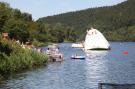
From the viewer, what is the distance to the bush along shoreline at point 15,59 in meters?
61.2

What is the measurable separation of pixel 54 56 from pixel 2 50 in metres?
32.0

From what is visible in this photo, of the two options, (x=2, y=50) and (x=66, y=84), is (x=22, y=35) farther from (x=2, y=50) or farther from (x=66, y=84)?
(x=66, y=84)

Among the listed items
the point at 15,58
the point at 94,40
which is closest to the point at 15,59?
the point at 15,58

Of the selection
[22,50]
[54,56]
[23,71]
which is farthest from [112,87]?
[54,56]

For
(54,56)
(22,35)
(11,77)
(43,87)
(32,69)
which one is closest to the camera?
(43,87)

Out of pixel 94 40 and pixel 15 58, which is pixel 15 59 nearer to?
pixel 15 58

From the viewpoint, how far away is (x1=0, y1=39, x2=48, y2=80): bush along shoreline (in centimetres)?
6116

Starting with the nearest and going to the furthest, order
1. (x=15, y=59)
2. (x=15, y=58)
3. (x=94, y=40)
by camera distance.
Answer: (x=15, y=59) → (x=15, y=58) → (x=94, y=40)

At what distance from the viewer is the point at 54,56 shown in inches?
3900

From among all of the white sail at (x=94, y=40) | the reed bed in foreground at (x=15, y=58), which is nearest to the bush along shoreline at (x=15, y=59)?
the reed bed in foreground at (x=15, y=58)

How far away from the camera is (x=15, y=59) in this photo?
2589 inches

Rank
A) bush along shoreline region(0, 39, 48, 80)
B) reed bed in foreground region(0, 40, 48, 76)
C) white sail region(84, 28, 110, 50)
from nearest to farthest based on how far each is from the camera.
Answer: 1. bush along shoreline region(0, 39, 48, 80)
2. reed bed in foreground region(0, 40, 48, 76)
3. white sail region(84, 28, 110, 50)

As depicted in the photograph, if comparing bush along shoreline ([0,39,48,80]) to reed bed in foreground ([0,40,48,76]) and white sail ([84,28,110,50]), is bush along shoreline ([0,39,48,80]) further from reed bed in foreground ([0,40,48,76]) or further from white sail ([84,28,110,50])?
white sail ([84,28,110,50])

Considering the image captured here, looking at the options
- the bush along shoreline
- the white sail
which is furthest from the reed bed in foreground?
the white sail
